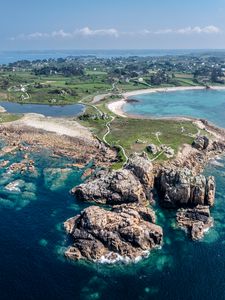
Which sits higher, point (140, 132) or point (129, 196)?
point (129, 196)

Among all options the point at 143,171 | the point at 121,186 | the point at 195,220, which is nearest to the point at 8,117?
the point at 143,171

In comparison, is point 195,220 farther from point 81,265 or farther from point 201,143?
point 201,143

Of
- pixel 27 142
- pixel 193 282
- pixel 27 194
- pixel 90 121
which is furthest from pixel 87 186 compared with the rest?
pixel 90 121

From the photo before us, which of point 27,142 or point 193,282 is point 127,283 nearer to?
point 193,282

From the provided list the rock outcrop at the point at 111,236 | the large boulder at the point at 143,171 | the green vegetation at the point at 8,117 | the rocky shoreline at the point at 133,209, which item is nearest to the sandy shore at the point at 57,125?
the green vegetation at the point at 8,117

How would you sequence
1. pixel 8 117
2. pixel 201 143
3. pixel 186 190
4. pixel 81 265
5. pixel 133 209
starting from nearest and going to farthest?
1. pixel 81 265
2. pixel 133 209
3. pixel 186 190
4. pixel 201 143
5. pixel 8 117

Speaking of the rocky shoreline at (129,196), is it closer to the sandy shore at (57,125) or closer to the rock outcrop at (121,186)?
the rock outcrop at (121,186)
